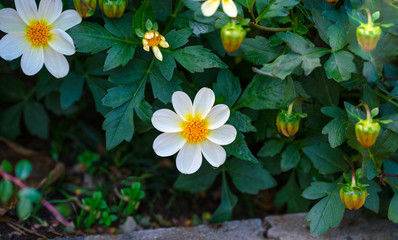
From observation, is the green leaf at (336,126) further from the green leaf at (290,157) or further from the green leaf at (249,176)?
the green leaf at (249,176)

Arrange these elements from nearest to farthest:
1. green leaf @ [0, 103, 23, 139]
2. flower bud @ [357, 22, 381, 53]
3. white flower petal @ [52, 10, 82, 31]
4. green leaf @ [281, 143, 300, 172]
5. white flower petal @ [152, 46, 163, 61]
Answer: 1. flower bud @ [357, 22, 381, 53]
2. white flower petal @ [152, 46, 163, 61]
3. white flower petal @ [52, 10, 82, 31]
4. green leaf @ [281, 143, 300, 172]
5. green leaf @ [0, 103, 23, 139]

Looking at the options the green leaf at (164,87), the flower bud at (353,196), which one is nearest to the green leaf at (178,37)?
the green leaf at (164,87)

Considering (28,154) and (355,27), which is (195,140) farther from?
(28,154)

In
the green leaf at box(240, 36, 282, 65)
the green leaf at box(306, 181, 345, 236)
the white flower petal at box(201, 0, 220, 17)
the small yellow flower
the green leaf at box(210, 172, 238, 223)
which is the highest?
the white flower petal at box(201, 0, 220, 17)

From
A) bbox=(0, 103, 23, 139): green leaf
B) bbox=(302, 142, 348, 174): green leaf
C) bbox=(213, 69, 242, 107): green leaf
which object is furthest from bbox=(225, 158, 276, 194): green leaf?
bbox=(0, 103, 23, 139): green leaf

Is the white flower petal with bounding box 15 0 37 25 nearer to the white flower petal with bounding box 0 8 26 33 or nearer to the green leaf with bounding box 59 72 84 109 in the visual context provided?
the white flower petal with bounding box 0 8 26 33

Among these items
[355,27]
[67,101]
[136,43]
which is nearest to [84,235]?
[67,101]

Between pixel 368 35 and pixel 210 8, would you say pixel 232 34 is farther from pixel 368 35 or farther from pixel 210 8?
pixel 368 35

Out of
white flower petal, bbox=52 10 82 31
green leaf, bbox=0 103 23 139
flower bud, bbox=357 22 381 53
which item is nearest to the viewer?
flower bud, bbox=357 22 381 53
